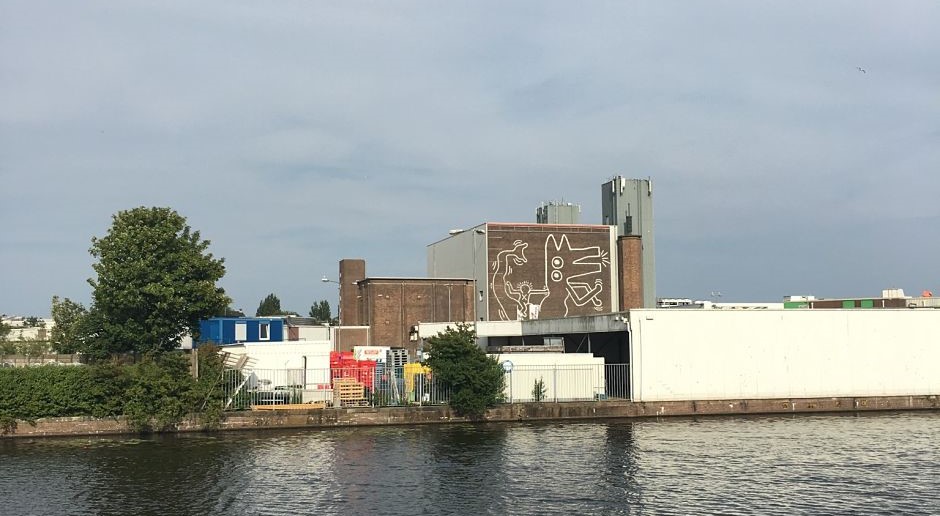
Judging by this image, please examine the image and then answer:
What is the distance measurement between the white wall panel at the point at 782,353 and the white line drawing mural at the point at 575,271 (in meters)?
32.6

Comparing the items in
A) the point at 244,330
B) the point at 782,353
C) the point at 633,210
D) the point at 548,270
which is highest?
the point at 633,210

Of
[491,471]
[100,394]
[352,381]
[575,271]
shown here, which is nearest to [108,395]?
[100,394]

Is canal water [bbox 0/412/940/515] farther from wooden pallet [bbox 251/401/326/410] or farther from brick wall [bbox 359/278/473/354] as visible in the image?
brick wall [bbox 359/278/473/354]

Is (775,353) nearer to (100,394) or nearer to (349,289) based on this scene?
(100,394)

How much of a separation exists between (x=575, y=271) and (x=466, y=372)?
39.1 m

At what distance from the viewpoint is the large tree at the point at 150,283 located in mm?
59812

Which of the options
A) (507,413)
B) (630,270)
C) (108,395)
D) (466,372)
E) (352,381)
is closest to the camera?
(108,395)

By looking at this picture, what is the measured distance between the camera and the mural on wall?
7975cm

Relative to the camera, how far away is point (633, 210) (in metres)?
90.0

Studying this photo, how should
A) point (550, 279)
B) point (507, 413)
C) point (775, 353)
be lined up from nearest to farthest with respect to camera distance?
point (507, 413)
point (775, 353)
point (550, 279)

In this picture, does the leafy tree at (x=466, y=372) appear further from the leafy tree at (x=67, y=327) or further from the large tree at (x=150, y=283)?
the leafy tree at (x=67, y=327)

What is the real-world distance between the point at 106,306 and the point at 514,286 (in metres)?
34.9

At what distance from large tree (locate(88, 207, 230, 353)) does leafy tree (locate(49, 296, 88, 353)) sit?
7578 millimetres

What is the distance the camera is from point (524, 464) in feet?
99.4
